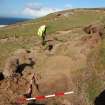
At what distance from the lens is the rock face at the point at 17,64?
24469 millimetres

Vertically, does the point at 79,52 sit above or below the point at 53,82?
above

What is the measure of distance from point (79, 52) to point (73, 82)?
105 inches

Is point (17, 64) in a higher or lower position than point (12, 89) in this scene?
higher

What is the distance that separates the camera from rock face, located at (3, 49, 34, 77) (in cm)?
2447

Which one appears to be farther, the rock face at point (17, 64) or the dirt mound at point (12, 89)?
the rock face at point (17, 64)

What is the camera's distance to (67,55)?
893 inches

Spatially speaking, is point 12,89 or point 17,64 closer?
point 12,89

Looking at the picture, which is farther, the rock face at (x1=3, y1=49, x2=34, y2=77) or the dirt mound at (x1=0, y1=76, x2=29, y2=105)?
the rock face at (x1=3, y1=49, x2=34, y2=77)

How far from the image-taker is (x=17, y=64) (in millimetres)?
25422

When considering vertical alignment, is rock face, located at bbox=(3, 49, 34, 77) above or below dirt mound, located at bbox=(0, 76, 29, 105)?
above

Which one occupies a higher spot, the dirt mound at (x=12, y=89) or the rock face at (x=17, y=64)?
the rock face at (x=17, y=64)

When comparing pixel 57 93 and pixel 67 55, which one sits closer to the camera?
pixel 57 93

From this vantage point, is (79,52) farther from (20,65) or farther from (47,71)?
(20,65)

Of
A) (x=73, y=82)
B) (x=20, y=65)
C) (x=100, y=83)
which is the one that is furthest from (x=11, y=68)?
(x=100, y=83)
